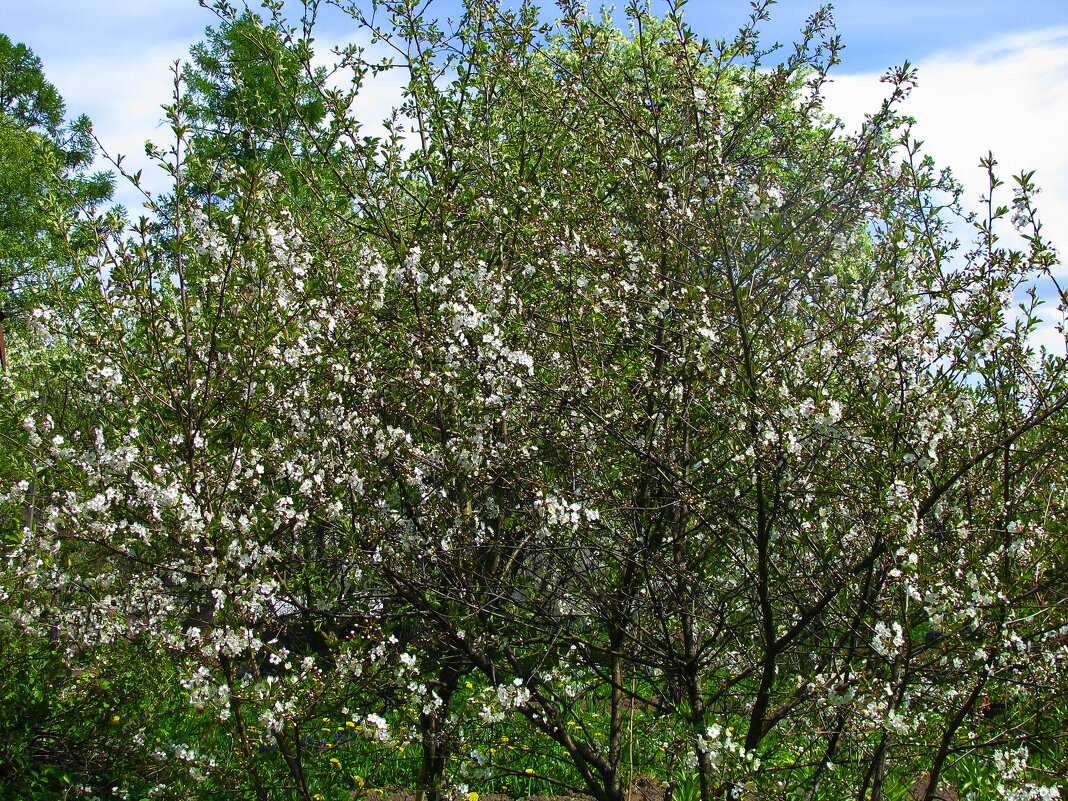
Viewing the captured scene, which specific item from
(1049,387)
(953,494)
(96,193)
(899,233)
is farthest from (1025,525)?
(96,193)

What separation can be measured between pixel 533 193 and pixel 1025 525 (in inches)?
121

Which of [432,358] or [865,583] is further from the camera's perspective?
[432,358]

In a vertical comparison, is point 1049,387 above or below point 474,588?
above

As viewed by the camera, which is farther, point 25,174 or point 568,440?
point 25,174

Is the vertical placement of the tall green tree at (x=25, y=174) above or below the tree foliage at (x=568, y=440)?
above

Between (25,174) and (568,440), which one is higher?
(25,174)

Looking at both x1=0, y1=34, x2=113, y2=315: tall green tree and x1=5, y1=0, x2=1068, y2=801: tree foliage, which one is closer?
x1=5, y1=0, x2=1068, y2=801: tree foliage

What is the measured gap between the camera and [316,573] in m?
4.48

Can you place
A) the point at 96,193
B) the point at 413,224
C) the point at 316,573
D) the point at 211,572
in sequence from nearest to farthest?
the point at 211,572, the point at 316,573, the point at 413,224, the point at 96,193

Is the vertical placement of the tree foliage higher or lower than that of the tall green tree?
lower

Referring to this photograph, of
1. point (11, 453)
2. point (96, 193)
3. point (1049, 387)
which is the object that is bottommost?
point (1049, 387)

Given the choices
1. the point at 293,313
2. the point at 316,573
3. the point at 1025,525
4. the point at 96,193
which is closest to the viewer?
the point at 1025,525

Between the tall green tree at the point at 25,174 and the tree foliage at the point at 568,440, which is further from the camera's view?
the tall green tree at the point at 25,174

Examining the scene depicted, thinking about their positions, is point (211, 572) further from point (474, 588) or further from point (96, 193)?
point (96, 193)
